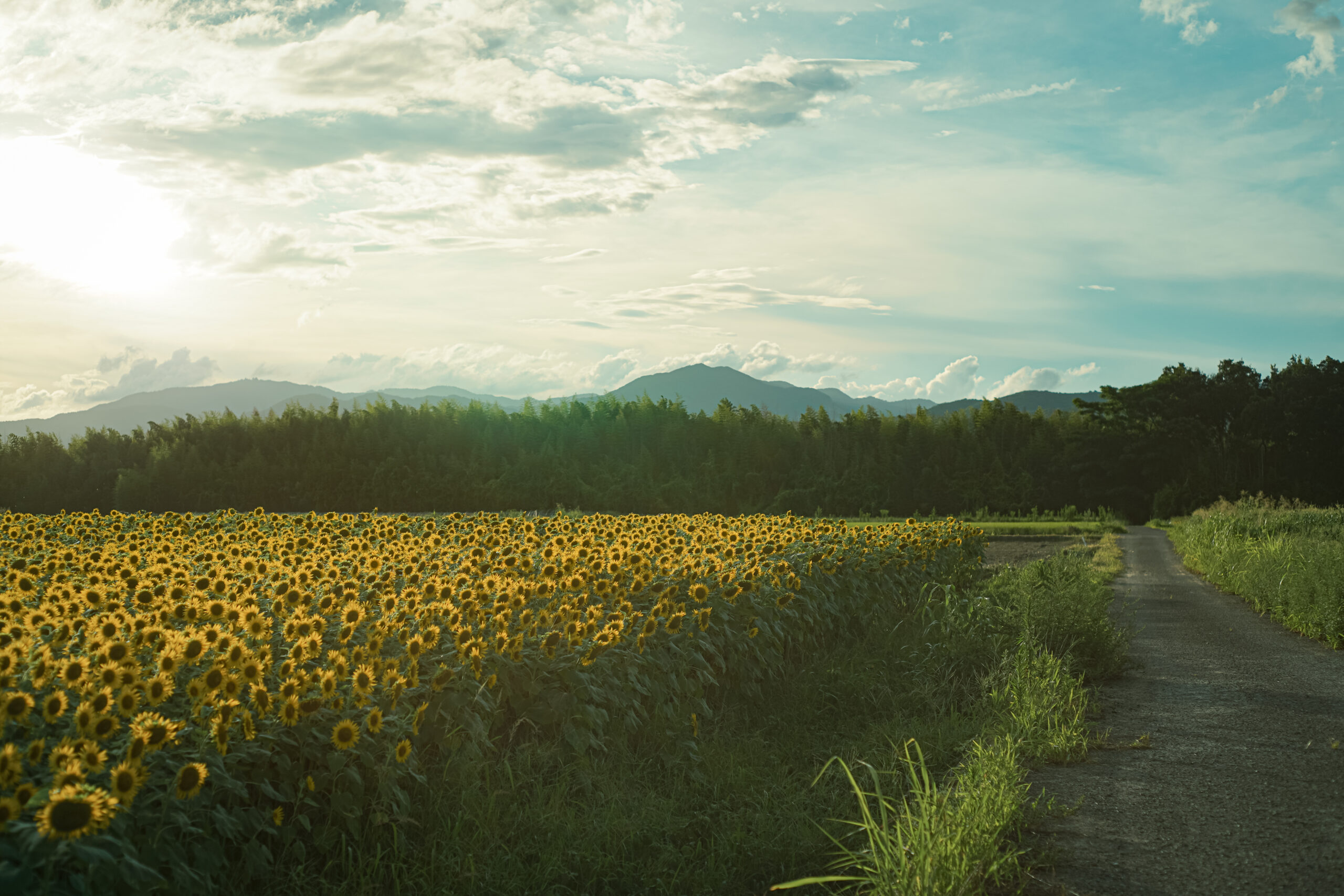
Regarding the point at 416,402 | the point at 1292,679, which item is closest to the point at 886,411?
the point at 416,402

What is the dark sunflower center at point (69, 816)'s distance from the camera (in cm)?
206

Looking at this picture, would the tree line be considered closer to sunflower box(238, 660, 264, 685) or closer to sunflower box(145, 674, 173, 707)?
sunflower box(238, 660, 264, 685)

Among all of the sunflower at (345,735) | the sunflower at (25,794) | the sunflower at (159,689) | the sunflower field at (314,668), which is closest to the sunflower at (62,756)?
the sunflower field at (314,668)

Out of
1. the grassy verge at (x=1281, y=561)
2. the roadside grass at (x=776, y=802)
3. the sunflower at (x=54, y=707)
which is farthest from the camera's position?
the grassy verge at (x=1281, y=561)

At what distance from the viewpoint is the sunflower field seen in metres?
2.42

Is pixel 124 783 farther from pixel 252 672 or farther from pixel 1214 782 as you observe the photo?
pixel 1214 782

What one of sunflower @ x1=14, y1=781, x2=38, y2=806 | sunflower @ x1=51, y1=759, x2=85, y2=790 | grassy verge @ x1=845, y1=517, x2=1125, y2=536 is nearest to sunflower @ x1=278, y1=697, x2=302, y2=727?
sunflower @ x1=51, y1=759, x2=85, y2=790

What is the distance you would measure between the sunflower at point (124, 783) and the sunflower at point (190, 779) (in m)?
0.12

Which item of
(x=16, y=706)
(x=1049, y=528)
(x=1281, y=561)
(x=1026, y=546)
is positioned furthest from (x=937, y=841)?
(x=1049, y=528)

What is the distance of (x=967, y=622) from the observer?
6.55m

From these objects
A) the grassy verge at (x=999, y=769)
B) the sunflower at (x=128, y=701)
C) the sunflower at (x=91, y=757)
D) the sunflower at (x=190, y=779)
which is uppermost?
the sunflower at (x=128, y=701)

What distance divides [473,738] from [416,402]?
20763mm

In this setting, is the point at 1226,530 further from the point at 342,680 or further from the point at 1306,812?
the point at 342,680

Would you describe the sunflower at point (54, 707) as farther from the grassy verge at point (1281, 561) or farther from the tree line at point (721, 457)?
the tree line at point (721, 457)
